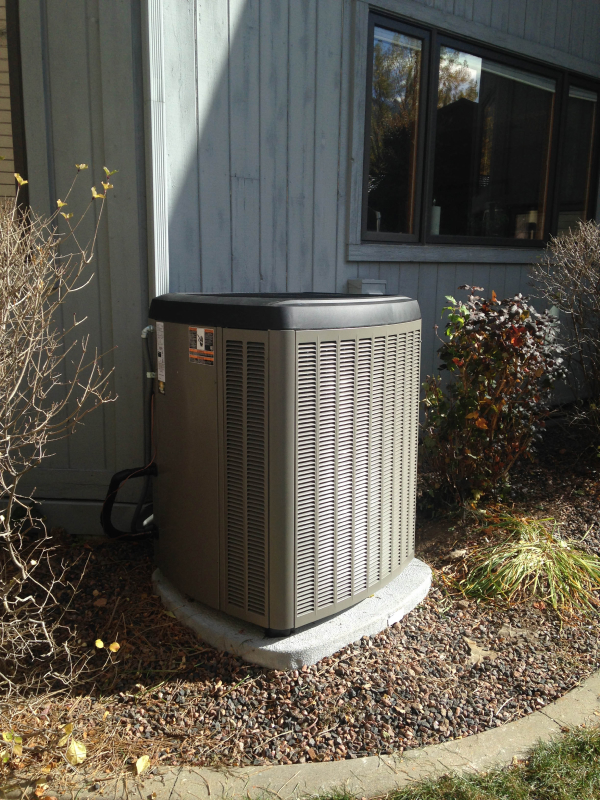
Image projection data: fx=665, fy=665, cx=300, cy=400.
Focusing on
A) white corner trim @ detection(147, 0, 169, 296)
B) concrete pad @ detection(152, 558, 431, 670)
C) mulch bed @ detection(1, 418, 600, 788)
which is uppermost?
white corner trim @ detection(147, 0, 169, 296)

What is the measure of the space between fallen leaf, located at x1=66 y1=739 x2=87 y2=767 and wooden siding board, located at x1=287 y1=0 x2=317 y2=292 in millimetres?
2657

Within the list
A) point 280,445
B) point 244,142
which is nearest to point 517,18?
point 244,142

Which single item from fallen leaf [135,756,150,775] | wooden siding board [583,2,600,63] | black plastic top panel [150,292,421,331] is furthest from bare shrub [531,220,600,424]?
fallen leaf [135,756,150,775]

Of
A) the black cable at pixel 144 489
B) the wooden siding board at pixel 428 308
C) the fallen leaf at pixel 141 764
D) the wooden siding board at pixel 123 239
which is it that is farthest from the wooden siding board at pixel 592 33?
the fallen leaf at pixel 141 764

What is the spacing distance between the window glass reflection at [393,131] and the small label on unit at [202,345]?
7.73 ft

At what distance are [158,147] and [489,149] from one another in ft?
10.7

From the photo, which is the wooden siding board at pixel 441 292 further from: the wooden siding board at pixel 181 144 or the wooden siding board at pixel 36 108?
the wooden siding board at pixel 36 108

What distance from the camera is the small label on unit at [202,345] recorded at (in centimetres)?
240

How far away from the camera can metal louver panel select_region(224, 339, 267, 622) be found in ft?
7.63

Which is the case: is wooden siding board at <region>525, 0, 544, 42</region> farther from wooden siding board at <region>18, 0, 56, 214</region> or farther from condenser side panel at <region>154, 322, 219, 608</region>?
condenser side panel at <region>154, 322, 219, 608</region>

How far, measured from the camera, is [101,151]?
3.21 m

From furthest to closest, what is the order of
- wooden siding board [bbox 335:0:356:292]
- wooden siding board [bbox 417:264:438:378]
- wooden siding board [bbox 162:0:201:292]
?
wooden siding board [bbox 417:264:438:378], wooden siding board [bbox 335:0:356:292], wooden siding board [bbox 162:0:201:292]

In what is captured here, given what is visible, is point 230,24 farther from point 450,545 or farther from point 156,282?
point 450,545

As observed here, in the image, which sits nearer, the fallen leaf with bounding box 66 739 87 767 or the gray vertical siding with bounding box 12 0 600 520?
the fallen leaf with bounding box 66 739 87 767
